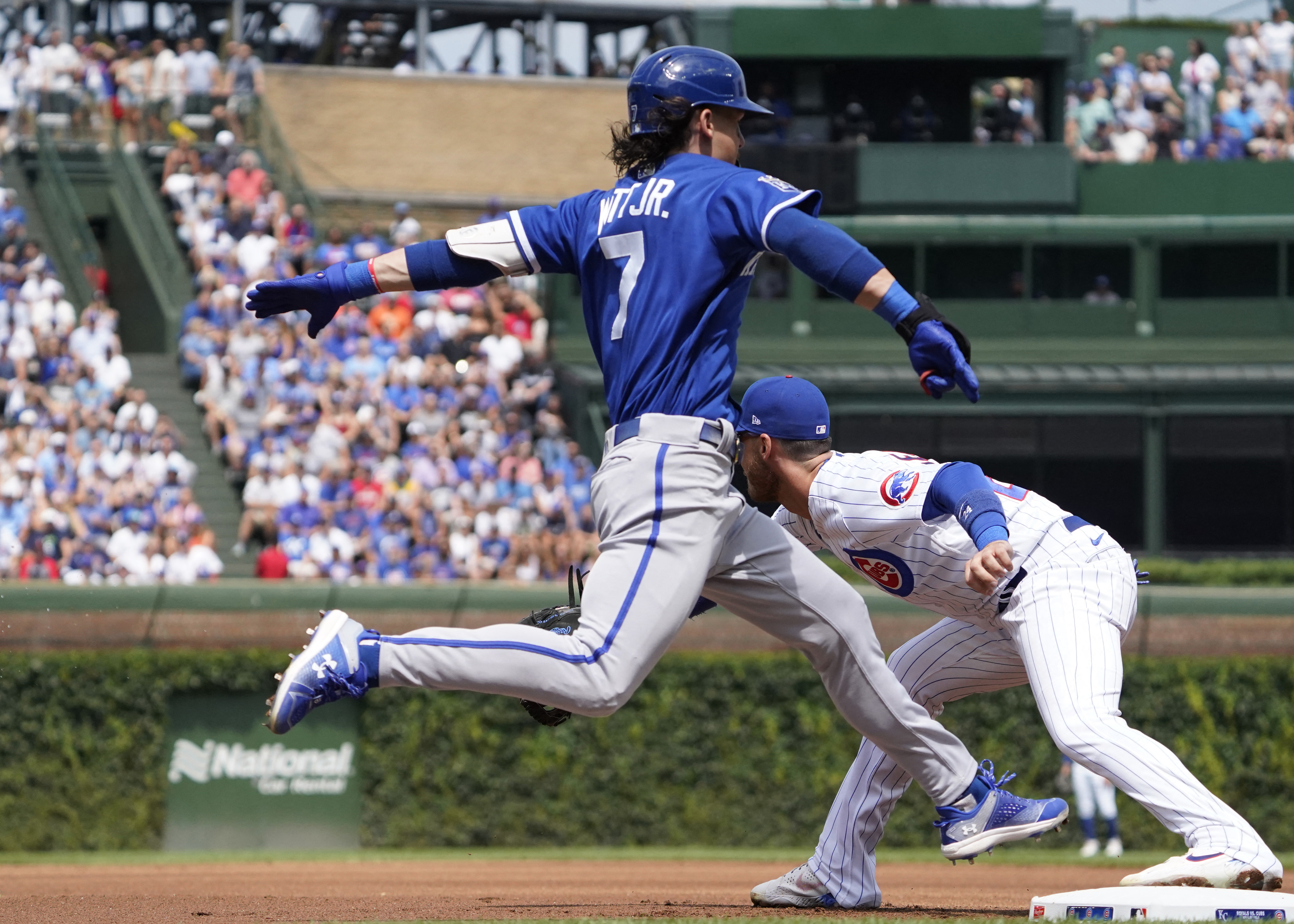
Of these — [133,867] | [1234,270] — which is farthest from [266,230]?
[1234,270]

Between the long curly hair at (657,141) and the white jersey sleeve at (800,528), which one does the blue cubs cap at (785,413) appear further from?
the long curly hair at (657,141)

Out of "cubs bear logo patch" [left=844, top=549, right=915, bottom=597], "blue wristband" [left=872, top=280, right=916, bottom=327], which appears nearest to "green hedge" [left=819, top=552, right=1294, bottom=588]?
"cubs bear logo patch" [left=844, top=549, right=915, bottom=597]

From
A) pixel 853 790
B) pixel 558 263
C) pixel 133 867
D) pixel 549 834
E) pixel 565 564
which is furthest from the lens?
pixel 565 564

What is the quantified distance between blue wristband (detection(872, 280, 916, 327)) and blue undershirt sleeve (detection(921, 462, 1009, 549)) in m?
0.60

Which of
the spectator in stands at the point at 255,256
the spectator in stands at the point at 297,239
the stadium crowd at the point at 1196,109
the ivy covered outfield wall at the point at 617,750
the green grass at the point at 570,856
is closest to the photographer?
the green grass at the point at 570,856

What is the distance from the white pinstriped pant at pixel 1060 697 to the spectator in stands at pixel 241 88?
18673 mm

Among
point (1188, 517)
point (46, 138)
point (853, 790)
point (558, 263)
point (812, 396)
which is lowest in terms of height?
point (1188, 517)

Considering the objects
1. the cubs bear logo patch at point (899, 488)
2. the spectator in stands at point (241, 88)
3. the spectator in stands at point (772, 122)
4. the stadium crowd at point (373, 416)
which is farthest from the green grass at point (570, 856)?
the spectator in stands at point (772, 122)

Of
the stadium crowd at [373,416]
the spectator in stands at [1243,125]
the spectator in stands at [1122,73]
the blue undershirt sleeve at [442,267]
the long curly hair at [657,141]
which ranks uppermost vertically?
the long curly hair at [657,141]

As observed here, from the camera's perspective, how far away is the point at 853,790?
19.3ft

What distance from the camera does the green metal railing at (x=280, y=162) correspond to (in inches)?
898

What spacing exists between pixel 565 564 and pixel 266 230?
6.76 meters

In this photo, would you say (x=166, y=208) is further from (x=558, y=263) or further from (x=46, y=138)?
(x=558, y=263)

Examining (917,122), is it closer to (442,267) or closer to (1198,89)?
(1198,89)
